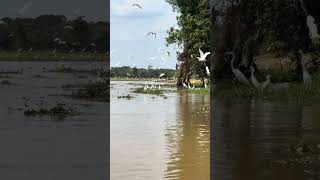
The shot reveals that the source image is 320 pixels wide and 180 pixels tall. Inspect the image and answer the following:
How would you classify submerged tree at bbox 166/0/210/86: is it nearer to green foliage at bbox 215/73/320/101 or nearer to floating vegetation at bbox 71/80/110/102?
green foliage at bbox 215/73/320/101

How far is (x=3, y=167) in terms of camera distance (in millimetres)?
10609

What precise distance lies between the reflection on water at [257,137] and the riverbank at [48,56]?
47116 mm

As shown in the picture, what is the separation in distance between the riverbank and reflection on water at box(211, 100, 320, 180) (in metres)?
47.1

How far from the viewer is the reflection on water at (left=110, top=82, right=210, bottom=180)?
33.6ft

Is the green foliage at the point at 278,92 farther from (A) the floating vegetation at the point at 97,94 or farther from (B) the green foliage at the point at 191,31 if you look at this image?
(B) the green foliage at the point at 191,31

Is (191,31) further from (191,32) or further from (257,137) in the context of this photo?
(257,137)

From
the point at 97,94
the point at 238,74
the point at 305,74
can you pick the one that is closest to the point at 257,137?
the point at 305,74

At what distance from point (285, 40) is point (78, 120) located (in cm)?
1263

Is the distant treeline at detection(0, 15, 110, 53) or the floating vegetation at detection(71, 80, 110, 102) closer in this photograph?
the floating vegetation at detection(71, 80, 110, 102)

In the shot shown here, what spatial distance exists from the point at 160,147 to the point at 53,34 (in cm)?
6338

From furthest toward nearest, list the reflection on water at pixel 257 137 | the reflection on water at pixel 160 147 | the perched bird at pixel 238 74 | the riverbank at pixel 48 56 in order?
1. the riverbank at pixel 48 56
2. the perched bird at pixel 238 74
3. the reflection on water at pixel 160 147
4. the reflection on water at pixel 257 137

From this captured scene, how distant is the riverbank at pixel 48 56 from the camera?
2734 inches

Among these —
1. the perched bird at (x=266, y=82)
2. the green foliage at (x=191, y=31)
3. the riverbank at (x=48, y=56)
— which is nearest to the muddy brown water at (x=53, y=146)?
the perched bird at (x=266, y=82)

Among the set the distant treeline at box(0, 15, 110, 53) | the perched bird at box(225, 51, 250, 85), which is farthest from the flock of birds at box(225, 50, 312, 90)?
the distant treeline at box(0, 15, 110, 53)
